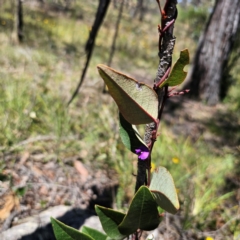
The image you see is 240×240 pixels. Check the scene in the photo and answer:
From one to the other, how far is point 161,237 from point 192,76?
9.73ft

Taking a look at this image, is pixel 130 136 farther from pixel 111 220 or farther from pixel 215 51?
pixel 215 51

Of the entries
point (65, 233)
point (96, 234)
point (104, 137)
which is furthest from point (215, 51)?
point (65, 233)

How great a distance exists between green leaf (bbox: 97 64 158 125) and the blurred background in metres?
0.17

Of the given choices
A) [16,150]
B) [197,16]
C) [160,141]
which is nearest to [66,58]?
[160,141]

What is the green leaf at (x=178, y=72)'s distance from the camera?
530 mm

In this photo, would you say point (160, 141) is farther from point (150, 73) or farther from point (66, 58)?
point (150, 73)

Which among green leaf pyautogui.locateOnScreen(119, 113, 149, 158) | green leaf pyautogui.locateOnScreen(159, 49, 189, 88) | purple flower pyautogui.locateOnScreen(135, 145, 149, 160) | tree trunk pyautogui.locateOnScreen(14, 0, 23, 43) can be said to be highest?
tree trunk pyautogui.locateOnScreen(14, 0, 23, 43)

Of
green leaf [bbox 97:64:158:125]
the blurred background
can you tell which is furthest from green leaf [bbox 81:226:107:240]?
green leaf [bbox 97:64:158:125]

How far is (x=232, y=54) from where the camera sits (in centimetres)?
411

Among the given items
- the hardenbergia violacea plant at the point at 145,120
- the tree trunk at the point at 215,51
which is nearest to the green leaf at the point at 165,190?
the hardenbergia violacea plant at the point at 145,120

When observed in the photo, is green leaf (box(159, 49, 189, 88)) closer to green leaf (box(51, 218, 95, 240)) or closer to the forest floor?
green leaf (box(51, 218, 95, 240))

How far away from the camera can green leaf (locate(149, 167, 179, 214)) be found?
1.82ft

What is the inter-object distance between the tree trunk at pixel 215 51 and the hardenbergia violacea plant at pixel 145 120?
3.29 m

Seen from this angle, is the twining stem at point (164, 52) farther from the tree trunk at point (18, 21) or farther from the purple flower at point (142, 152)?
the tree trunk at point (18, 21)
